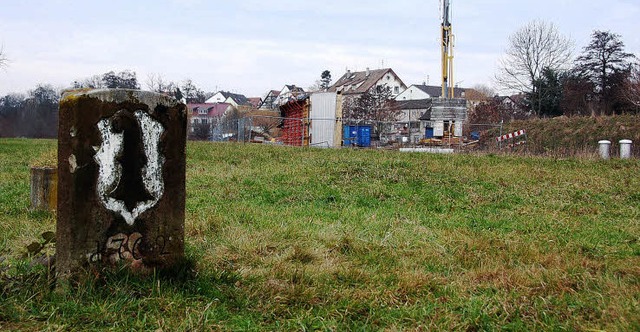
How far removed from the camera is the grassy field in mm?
2727

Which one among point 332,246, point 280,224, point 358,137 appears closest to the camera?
point 332,246

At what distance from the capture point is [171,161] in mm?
3256

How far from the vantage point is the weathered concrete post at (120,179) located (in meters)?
2.94

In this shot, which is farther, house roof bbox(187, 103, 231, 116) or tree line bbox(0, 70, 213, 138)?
house roof bbox(187, 103, 231, 116)

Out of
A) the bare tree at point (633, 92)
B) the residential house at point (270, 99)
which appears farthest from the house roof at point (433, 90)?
the bare tree at point (633, 92)

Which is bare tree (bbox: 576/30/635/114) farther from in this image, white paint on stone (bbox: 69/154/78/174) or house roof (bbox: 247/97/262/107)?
house roof (bbox: 247/97/262/107)

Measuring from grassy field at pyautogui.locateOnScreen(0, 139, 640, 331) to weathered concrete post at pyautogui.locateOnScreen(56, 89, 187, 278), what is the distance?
0.59 feet

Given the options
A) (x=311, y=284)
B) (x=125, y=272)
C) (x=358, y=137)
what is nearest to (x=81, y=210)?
(x=125, y=272)

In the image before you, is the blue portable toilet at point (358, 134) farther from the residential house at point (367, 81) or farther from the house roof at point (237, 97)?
the house roof at point (237, 97)

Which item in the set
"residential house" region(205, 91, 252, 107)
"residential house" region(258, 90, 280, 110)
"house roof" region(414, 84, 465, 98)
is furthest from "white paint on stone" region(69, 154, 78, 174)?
"residential house" region(205, 91, 252, 107)

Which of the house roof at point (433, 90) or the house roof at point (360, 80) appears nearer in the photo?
the house roof at point (360, 80)

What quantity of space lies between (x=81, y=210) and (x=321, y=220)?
10.8 ft

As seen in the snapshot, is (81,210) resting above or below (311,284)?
above

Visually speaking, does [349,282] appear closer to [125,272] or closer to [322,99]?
[125,272]
